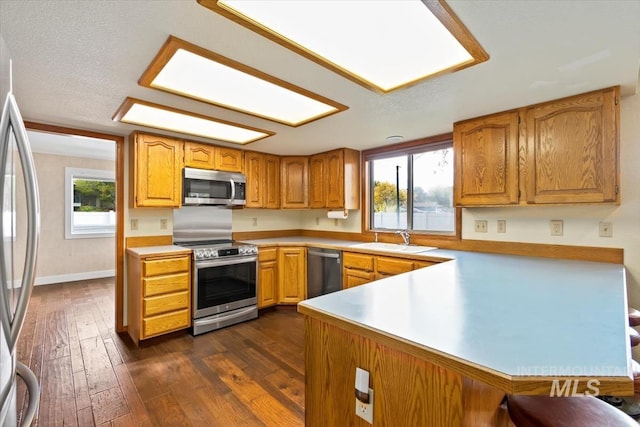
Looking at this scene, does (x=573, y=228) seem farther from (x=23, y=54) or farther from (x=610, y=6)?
(x=23, y=54)

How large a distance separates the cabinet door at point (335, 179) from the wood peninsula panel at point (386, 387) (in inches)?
106

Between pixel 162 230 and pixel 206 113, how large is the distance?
5.57 feet

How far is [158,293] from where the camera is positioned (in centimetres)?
284

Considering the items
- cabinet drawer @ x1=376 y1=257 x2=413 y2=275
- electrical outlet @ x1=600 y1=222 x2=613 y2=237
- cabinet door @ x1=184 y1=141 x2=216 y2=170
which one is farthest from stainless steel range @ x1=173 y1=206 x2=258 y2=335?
electrical outlet @ x1=600 y1=222 x2=613 y2=237

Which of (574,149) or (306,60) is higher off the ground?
(306,60)

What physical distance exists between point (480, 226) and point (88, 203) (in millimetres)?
6589

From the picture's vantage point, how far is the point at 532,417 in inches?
36.1

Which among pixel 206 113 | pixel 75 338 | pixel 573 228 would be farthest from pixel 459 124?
pixel 75 338

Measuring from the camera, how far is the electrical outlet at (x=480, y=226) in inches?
108

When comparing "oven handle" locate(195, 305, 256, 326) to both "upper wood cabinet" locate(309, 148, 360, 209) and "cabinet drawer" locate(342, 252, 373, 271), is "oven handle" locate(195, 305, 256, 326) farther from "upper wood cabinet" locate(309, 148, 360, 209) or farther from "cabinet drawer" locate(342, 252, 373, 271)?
"upper wood cabinet" locate(309, 148, 360, 209)

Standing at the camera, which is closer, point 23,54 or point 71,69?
point 23,54

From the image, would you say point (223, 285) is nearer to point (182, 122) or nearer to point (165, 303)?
point (165, 303)

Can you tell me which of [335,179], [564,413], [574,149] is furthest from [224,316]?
[574,149]

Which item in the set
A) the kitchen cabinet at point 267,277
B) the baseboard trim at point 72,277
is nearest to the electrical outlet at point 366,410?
the kitchen cabinet at point 267,277
